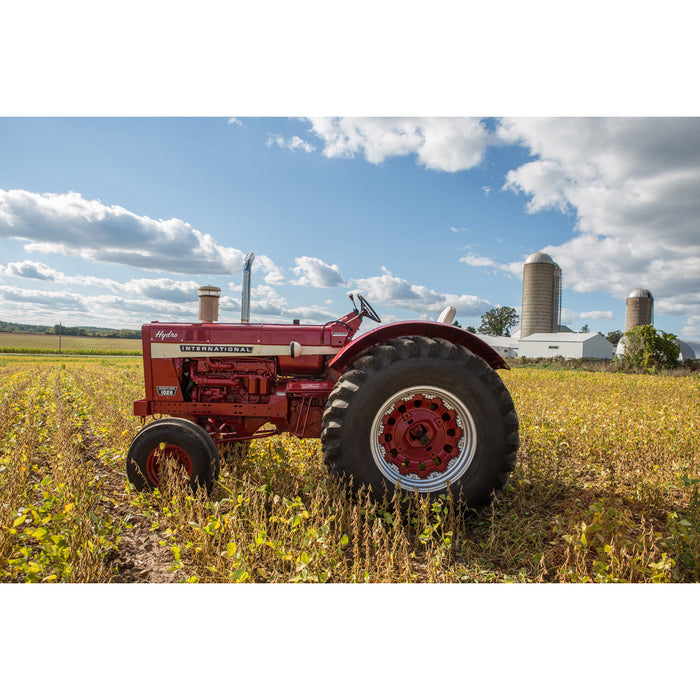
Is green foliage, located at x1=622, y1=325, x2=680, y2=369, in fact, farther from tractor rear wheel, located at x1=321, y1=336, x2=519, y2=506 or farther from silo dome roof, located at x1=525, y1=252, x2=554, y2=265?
tractor rear wheel, located at x1=321, y1=336, x2=519, y2=506

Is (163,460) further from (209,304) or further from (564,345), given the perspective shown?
(564,345)

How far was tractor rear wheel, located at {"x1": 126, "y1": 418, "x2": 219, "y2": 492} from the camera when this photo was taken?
11.8 ft

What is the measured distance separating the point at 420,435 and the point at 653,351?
26848 millimetres

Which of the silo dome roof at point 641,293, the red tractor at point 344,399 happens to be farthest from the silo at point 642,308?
the red tractor at point 344,399

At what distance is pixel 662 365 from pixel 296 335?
27.2 meters

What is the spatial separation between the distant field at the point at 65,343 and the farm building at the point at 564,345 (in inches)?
1286

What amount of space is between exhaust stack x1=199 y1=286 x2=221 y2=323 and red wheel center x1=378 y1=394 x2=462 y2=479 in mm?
1922

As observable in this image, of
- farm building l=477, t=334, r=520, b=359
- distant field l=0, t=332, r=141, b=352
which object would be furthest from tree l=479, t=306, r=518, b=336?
distant field l=0, t=332, r=141, b=352

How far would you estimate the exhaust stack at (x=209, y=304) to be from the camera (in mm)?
4215

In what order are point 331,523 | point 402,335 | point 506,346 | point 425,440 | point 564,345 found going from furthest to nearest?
point 506,346, point 564,345, point 402,335, point 425,440, point 331,523

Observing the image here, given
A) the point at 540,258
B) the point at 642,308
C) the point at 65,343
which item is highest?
the point at 540,258

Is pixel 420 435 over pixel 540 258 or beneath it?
beneath

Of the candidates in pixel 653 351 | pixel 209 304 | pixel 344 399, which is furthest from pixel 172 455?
pixel 653 351

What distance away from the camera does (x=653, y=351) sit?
25.1 meters
